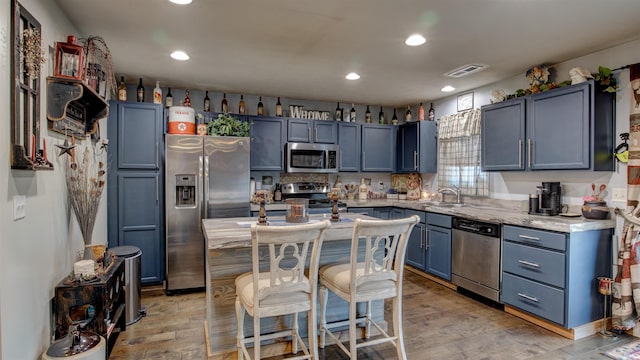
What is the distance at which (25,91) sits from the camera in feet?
5.84

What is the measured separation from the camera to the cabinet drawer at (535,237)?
274 centimetres

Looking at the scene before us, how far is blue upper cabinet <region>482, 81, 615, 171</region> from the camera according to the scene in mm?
2873

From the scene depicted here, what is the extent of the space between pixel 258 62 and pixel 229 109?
1504 millimetres

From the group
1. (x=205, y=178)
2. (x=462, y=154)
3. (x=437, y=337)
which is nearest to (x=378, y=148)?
(x=462, y=154)

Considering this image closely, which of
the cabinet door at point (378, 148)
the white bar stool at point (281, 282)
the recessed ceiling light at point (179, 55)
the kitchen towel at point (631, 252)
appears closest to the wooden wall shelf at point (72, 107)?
the recessed ceiling light at point (179, 55)

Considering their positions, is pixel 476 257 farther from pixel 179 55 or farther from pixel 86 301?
pixel 179 55

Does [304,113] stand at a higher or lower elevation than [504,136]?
higher

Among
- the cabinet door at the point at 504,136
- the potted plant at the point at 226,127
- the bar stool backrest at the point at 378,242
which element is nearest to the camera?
the bar stool backrest at the point at 378,242

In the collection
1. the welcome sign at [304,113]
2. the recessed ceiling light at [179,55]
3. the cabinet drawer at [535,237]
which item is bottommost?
the cabinet drawer at [535,237]

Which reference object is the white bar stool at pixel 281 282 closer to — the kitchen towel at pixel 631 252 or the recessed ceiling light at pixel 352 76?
the recessed ceiling light at pixel 352 76

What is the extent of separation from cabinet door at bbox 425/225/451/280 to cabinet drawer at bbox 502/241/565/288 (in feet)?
2.40

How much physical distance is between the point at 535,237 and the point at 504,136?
46.6 inches

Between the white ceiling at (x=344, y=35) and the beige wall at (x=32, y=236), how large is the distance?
0.65 metres

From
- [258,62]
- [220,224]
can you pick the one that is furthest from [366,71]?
[220,224]
